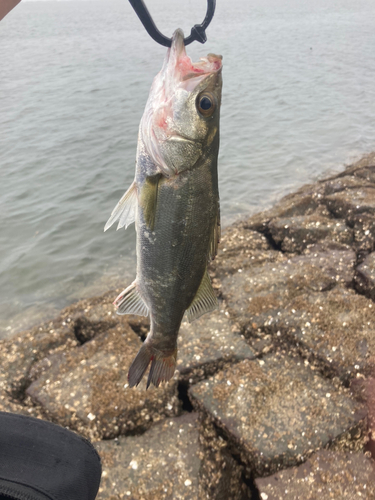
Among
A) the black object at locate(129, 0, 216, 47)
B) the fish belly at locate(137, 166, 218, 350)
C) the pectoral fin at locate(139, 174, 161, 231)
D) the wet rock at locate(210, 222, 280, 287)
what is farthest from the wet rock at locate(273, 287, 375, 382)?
the black object at locate(129, 0, 216, 47)

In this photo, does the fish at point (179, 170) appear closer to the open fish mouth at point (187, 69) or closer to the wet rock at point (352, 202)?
the open fish mouth at point (187, 69)

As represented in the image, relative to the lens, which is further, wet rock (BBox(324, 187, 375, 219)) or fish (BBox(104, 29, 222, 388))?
wet rock (BBox(324, 187, 375, 219))

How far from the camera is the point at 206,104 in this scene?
2.10m

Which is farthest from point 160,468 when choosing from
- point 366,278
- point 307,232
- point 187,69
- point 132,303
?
point 307,232

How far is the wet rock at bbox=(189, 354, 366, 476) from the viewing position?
126 inches

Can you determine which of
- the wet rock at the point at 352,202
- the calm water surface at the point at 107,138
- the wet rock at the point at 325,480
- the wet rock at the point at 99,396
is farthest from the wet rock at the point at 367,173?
the wet rock at the point at 99,396

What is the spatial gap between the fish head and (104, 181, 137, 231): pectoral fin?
8.9 inches

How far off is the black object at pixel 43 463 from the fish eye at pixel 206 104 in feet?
6.40

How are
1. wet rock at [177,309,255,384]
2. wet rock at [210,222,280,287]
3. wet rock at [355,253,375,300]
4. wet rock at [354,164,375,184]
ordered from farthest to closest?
wet rock at [354,164,375,184] < wet rock at [210,222,280,287] < wet rock at [355,253,375,300] < wet rock at [177,309,255,384]

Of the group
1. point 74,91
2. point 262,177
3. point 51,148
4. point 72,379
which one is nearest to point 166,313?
point 72,379

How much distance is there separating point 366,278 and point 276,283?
1089mm

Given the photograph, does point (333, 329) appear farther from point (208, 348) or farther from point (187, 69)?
point (187, 69)

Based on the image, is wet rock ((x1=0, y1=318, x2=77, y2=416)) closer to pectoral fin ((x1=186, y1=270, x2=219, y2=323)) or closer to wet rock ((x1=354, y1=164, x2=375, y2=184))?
pectoral fin ((x1=186, y1=270, x2=219, y2=323))

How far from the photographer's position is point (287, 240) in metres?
6.24
